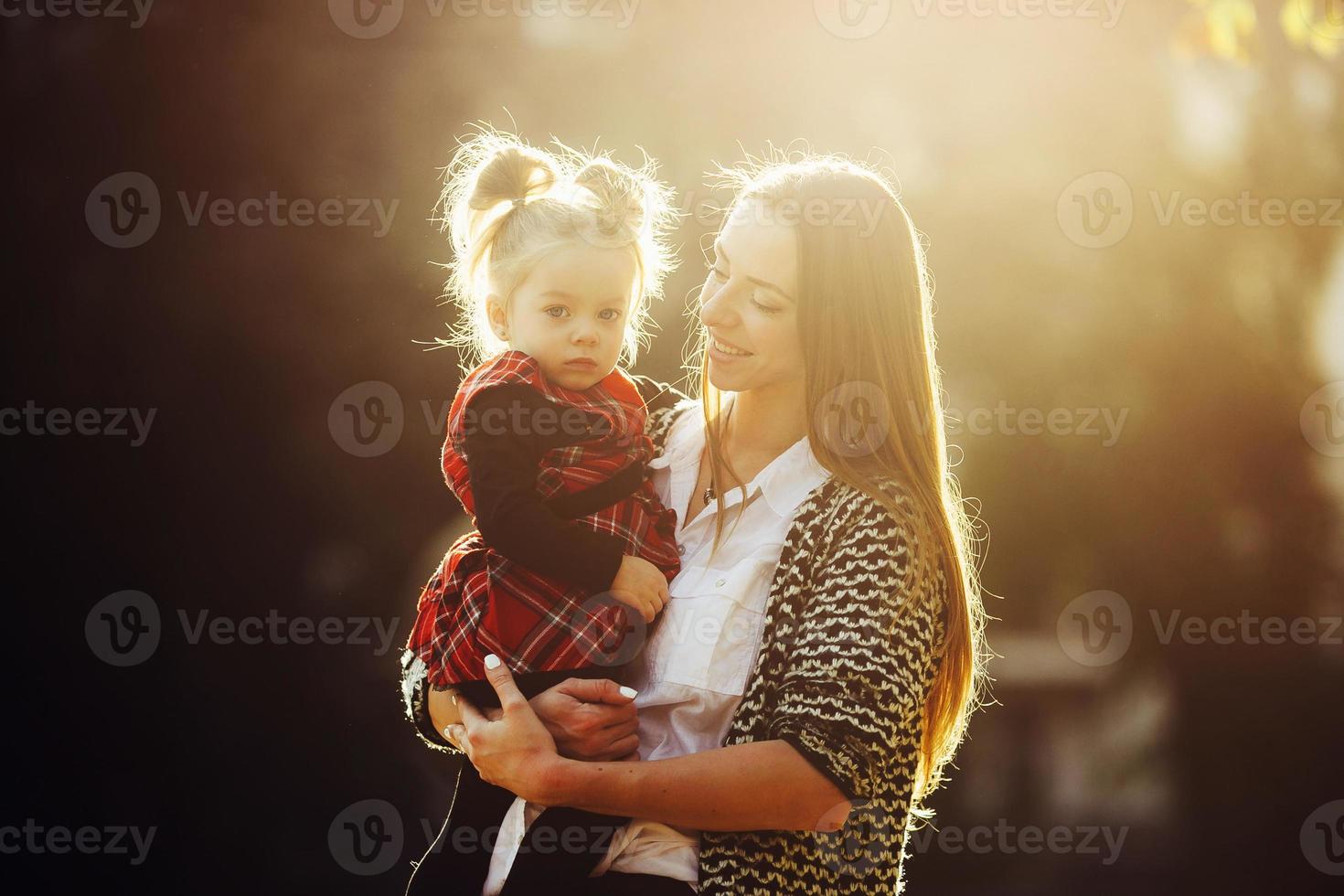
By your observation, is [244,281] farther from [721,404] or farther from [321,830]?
[721,404]

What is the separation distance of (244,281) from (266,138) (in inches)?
18.8

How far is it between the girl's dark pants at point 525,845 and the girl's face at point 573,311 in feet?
1.44

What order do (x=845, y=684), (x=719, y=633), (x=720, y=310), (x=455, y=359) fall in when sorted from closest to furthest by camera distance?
(x=845, y=684), (x=719, y=633), (x=720, y=310), (x=455, y=359)

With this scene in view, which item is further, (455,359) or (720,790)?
(455,359)

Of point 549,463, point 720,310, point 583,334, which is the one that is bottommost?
point 549,463

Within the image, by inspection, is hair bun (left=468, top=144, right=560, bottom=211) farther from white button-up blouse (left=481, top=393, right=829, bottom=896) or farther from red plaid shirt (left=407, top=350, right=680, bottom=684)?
white button-up blouse (left=481, top=393, right=829, bottom=896)

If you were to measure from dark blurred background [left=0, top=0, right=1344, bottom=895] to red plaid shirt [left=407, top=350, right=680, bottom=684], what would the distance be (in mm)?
1952

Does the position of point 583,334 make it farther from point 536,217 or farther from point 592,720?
point 592,720

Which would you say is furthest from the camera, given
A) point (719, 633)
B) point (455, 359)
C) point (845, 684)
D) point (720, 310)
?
point (455, 359)

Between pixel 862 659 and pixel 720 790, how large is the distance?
0.79ft

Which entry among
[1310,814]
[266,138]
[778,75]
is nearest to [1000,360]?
[778,75]

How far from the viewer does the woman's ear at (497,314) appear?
174 centimetres

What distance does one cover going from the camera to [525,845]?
1.58 meters

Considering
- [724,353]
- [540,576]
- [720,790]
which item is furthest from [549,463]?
[720,790]
